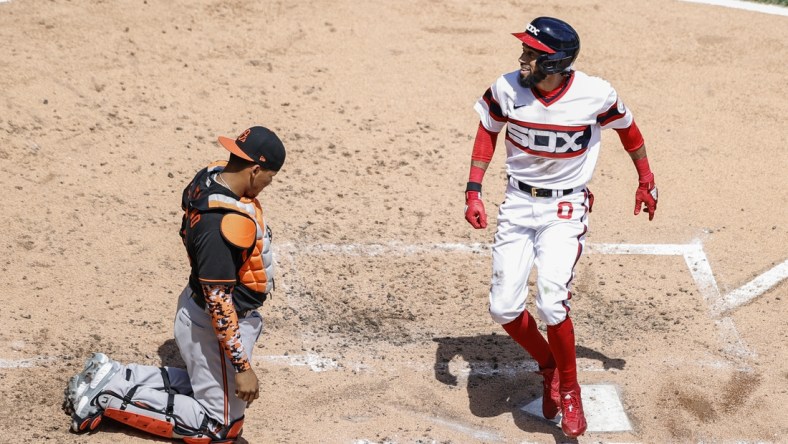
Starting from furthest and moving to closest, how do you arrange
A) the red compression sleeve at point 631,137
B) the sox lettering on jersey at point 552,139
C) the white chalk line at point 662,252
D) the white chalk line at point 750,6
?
the white chalk line at point 750,6
the white chalk line at point 662,252
the red compression sleeve at point 631,137
the sox lettering on jersey at point 552,139

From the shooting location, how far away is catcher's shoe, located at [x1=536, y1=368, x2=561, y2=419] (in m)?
6.03

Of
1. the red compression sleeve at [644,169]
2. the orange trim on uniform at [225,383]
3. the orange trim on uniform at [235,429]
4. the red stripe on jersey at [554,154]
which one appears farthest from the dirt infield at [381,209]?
the red stripe on jersey at [554,154]

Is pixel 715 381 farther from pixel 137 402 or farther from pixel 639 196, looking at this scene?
pixel 137 402

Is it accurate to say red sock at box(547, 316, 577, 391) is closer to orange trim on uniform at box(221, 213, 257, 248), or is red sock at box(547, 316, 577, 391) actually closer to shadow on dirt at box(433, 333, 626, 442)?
shadow on dirt at box(433, 333, 626, 442)

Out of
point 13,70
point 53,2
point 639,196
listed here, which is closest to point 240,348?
point 639,196

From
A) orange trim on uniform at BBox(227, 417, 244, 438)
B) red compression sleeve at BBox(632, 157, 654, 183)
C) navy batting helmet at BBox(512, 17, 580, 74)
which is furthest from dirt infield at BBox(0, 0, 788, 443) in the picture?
navy batting helmet at BBox(512, 17, 580, 74)

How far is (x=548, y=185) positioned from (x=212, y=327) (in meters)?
2.09

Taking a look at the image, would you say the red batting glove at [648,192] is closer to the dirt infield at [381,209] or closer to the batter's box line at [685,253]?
the dirt infield at [381,209]

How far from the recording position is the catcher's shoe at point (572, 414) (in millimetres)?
5734

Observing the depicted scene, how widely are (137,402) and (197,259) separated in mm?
997

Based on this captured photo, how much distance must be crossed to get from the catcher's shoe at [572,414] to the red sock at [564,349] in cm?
5

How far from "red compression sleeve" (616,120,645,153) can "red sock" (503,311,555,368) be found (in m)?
1.19

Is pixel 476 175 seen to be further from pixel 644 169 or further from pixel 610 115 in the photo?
pixel 644 169

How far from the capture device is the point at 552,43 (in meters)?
5.68
